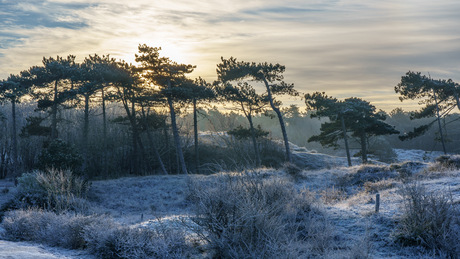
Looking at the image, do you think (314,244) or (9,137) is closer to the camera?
A: (314,244)

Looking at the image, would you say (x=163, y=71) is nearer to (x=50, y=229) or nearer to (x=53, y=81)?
(x=53, y=81)

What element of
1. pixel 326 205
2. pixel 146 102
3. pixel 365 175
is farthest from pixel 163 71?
pixel 326 205

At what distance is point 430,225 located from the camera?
805 cm

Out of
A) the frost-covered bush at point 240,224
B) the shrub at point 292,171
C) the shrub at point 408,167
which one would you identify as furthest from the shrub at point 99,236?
the shrub at point 408,167

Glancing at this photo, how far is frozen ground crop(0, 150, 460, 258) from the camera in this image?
814 cm

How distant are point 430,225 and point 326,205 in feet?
16.1

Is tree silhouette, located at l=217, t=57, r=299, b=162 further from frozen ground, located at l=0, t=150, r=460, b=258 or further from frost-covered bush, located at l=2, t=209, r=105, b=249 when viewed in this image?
frost-covered bush, located at l=2, t=209, r=105, b=249

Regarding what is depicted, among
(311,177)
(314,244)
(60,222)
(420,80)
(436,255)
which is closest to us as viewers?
(436,255)

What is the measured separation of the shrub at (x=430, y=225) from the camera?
7.57 m

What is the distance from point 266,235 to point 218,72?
2666 cm

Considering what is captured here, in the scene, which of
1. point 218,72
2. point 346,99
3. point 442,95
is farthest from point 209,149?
point 442,95

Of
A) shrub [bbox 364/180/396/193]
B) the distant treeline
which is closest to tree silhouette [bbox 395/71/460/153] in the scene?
the distant treeline

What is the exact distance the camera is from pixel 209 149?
42344 mm

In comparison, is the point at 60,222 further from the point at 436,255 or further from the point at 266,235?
the point at 436,255
